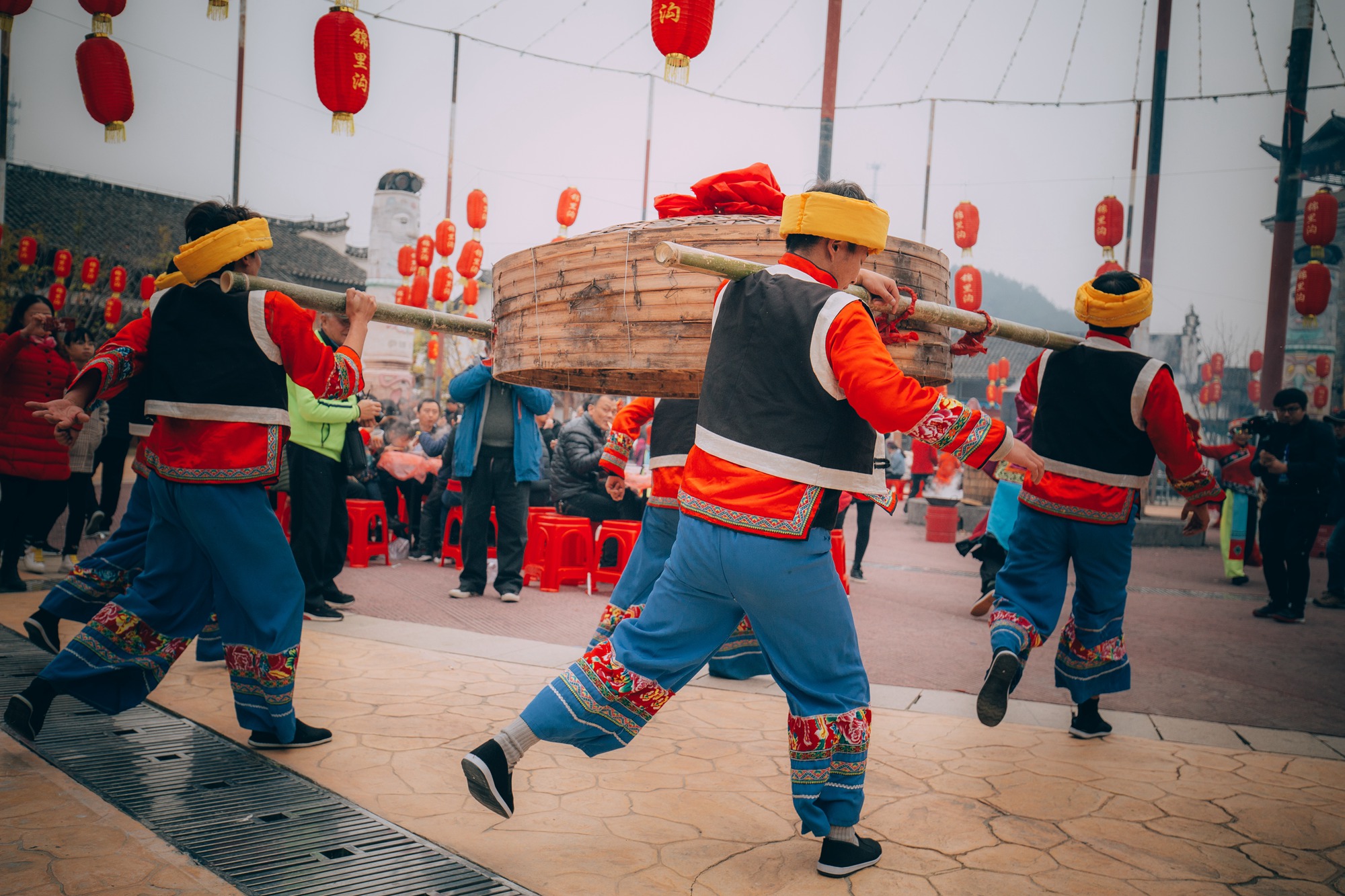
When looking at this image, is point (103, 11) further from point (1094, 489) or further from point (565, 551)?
point (1094, 489)

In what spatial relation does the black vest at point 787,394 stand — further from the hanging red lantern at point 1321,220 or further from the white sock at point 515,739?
the hanging red lantern at point 1321,220

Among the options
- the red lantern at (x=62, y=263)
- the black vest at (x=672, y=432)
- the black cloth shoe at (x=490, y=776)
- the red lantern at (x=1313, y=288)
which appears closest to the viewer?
the black cloth shoe at (x=490, y=776)

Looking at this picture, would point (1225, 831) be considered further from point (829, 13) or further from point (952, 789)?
point (829, 13)

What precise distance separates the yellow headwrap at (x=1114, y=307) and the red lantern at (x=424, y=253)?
57.6 ft

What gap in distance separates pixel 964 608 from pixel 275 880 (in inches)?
239

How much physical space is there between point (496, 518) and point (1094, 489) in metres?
4.18

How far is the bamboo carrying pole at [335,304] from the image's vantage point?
2635 mm

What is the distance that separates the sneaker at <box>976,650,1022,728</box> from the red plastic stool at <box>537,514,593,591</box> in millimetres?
4284

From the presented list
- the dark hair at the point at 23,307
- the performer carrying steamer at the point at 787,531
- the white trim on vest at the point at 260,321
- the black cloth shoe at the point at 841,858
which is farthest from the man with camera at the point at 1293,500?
the dark hair at the point at 23,307

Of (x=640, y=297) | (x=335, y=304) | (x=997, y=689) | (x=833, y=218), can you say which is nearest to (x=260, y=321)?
(x=335, y=304)

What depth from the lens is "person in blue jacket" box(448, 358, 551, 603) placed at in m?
6.46

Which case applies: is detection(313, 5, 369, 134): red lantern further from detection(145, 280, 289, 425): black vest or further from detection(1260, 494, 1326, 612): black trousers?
detection(1260, 494, 1326, 612): black trousers

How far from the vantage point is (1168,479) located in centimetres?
351

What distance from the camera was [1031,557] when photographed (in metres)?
3.66
